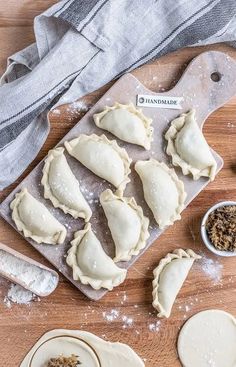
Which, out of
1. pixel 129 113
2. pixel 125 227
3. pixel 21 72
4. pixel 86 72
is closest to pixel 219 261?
pixel 125 227

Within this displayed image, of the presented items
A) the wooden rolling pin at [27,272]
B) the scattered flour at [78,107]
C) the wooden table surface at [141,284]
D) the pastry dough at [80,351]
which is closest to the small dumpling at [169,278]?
the wooden table surface at [141,284]

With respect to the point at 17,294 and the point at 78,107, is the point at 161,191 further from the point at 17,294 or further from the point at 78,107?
the point at 17,294

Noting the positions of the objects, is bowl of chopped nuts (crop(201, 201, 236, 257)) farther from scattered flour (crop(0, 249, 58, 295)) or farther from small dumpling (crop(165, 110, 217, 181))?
scattered flour (crop(0, 249, 58, 295))

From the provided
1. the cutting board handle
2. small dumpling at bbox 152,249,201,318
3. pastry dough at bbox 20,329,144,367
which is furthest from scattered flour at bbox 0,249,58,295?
the cutting board handle

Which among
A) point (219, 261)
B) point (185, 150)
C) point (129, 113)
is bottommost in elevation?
point (219, 261)

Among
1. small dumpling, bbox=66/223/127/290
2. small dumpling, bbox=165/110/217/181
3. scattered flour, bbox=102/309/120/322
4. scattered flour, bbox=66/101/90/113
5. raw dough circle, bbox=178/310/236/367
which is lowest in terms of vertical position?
raw dough circle, bbox=178/310/236/367

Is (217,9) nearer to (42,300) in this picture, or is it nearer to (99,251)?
(99,251)

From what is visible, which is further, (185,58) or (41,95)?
(185,58)

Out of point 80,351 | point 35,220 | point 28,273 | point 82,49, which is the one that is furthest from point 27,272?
point 82,49

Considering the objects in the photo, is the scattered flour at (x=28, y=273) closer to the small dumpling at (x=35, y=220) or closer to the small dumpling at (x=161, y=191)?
the small dumpling at (x=35, y=220)
